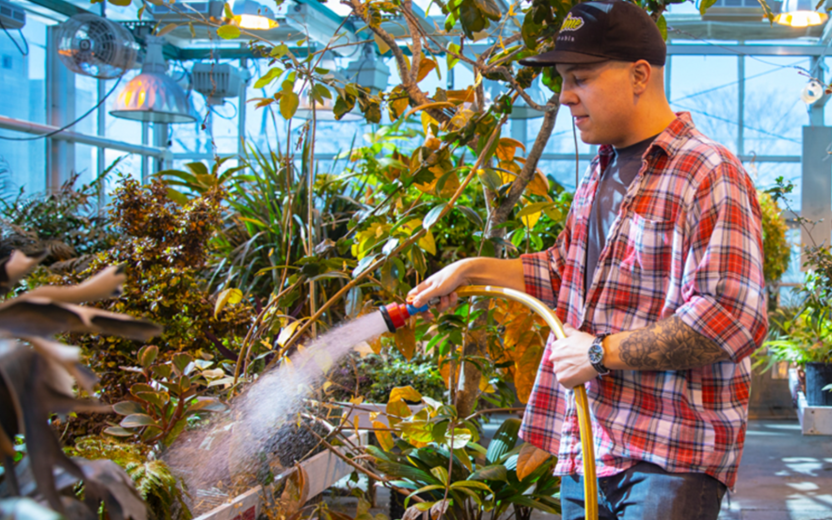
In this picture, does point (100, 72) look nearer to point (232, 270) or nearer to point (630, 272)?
point (232, 270)

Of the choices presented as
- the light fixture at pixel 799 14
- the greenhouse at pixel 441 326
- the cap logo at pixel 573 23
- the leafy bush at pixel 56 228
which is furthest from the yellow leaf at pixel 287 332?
the light fixture at pixel 799 14

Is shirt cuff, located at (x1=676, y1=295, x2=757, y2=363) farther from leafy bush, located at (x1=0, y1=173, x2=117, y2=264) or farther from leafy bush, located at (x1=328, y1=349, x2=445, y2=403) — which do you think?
leafy bush, located at (x1=0, y1=173, x2=117, y2=264)

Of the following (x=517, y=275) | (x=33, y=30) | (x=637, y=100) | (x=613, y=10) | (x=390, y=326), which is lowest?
(x=390, y=326)

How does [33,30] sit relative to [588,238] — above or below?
above

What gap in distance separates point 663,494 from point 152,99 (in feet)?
13.8

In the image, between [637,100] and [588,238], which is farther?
[588,238]

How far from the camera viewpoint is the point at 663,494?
1.06m

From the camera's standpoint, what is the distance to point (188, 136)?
7.97 metres

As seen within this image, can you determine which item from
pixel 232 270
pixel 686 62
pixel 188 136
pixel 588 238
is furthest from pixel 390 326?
pixel 188 136

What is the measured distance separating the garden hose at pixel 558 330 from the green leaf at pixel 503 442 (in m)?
A: 0.78

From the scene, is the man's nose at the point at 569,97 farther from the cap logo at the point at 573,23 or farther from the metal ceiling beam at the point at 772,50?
the metal ceiling beam at the point at 772,50

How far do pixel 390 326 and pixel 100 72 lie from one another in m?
3.94

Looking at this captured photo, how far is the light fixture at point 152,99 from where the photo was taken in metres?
4.37

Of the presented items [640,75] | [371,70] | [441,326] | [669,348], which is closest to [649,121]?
[640,75]
